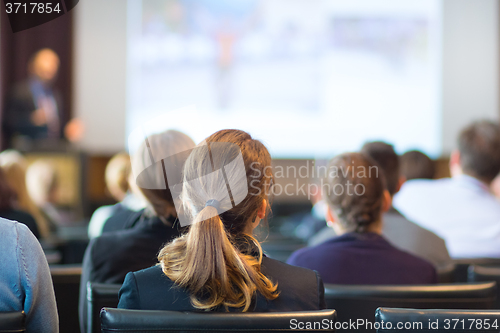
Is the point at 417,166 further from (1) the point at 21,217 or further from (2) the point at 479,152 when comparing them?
(1) the point at 21,217

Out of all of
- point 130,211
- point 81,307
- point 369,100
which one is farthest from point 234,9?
point 81,307

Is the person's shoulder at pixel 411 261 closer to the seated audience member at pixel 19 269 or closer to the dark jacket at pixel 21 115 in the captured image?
the seated audience member at pixel 19 269

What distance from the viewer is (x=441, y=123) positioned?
5.97m

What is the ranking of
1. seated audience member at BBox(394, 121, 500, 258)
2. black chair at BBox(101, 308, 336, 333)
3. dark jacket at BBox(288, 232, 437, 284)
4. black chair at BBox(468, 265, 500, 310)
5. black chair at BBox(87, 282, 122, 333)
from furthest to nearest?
seated audience member at BBox(394, 121, 500, 258) < black chair at BBox(468, 265, 500, 310) < dark jacket at BBox(288, 232, 437, 284) < black chair at BBox(87, 282, 122, 333) < black chair at BBox(101, 308, 336, 333)

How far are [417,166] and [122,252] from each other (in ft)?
5.97

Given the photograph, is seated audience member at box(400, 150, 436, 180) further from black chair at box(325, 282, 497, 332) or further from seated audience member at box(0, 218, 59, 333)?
seated audience member at box(0, 218, 59, 333)

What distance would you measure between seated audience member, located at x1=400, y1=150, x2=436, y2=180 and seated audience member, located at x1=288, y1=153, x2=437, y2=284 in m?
1.20

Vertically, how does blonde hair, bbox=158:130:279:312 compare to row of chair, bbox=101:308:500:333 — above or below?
above

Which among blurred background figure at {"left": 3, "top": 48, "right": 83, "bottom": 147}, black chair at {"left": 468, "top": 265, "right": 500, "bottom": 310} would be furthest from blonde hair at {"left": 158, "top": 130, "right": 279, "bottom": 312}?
blurred background figure at {"left": 3, "top": 48, "right": 83, "bottom": 147}

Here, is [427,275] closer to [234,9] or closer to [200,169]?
[200,169]

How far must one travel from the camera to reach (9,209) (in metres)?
2.28

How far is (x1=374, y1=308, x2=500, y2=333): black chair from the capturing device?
2.85 ft

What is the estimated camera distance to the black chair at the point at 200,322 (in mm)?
836

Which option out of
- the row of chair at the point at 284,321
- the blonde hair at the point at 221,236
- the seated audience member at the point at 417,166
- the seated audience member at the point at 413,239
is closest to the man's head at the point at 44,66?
the seated audience member at the point at 417,166
